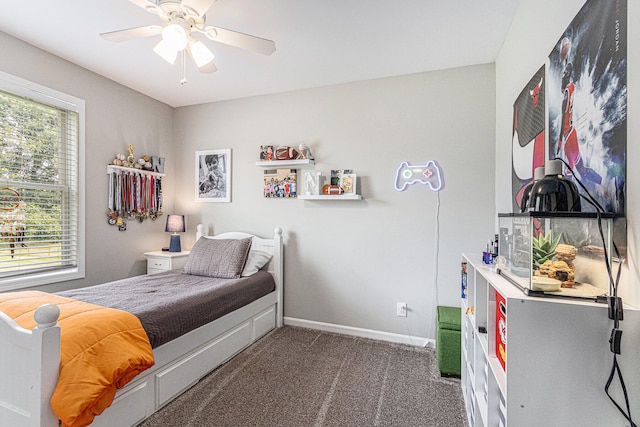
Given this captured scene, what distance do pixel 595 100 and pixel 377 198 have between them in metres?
1.93

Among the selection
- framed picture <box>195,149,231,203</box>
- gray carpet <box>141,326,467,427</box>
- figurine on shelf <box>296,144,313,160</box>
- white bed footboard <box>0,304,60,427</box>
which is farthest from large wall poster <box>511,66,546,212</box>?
framed picture <box>195,149,231,203</box>

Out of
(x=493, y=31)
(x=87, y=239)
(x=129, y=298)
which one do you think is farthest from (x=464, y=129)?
(x=87, y=239)

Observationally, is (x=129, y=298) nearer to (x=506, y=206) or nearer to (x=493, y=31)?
(x=506, y=206)

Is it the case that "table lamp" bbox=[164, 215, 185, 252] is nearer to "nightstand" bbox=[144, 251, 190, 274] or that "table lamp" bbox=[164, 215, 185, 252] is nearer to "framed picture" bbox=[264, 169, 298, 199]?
"nightstand" bbox=[144, 251, 190, 274]

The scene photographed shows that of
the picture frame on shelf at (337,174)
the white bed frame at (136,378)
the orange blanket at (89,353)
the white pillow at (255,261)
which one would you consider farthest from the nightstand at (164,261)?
the picture frame on shelf at (337,174)

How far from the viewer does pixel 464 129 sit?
8.84 feet

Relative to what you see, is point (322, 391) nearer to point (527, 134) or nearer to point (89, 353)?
point (89, 353)

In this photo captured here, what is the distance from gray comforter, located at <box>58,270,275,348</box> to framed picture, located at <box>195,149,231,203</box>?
103cm

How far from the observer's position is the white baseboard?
280 centimetres

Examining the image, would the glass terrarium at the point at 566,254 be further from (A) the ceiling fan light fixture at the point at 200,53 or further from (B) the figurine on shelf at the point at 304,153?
(B) the figurine on shelf at the point at 304,153

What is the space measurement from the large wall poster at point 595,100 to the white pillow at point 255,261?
2.50 m

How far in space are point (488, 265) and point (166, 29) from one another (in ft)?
7.22

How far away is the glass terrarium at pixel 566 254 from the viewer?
95 centimetres

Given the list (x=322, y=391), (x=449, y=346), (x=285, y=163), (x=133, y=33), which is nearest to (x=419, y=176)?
(x=285, y=163)
